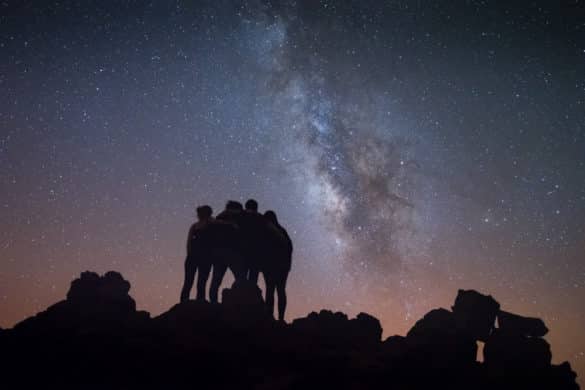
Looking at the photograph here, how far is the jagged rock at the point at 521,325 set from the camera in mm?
16281

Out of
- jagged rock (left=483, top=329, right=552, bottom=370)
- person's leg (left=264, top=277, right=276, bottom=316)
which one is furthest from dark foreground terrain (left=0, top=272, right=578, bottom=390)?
jagged rock (left=483, top=329, right=552, bottom=370)

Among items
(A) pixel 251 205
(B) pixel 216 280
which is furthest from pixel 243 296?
(A) pixel 251 205

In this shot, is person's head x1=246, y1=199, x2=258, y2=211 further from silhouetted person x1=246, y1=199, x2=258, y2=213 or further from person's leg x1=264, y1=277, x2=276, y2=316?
person's leg x1=264, y1=277, x2=276, y2=316

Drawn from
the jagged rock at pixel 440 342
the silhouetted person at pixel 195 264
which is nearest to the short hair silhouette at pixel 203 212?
the silhouetted person at pixel 195 264

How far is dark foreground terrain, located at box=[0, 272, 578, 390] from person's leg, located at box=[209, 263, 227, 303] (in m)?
0.46

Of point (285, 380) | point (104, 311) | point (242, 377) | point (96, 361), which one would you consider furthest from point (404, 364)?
point (104, 311)

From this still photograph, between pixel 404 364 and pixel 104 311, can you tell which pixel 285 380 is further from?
pixel 104 311

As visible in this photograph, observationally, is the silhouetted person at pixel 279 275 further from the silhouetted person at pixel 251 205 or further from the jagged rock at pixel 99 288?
the jagged rock at pixel 99 288

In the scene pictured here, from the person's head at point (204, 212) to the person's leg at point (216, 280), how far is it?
58.2 inches

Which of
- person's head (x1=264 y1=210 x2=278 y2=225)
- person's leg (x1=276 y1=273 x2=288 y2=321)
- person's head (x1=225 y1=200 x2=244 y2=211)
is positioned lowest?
person's leg (x1=276 y1=273 x2=288 y2=321)

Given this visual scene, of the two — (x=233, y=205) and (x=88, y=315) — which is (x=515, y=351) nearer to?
(x=233, y=205)

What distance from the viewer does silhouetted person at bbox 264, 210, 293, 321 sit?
12641mm

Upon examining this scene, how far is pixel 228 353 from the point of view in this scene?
9766 millimetres

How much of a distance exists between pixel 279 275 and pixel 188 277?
2648 mm
